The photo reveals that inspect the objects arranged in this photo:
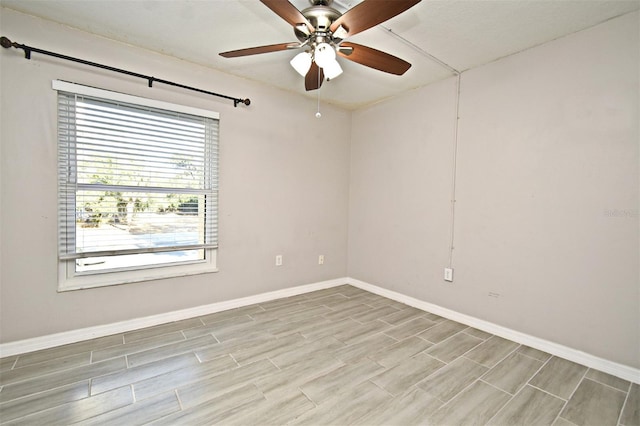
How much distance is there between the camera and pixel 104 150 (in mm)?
2453

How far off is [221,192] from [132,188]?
78 cm

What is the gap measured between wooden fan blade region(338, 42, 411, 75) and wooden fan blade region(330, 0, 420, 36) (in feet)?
0.59

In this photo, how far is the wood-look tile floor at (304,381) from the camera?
1.61 meters

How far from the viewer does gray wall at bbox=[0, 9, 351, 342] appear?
7.04 feet

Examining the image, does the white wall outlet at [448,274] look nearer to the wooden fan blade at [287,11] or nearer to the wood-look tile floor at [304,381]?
the wood-look tile floor at [304,381]

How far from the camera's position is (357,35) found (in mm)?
2301

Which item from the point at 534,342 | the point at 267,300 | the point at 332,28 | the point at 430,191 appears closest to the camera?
the point at 332,28

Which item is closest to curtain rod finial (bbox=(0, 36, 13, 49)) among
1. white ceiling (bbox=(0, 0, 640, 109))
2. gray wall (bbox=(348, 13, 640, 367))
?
white ceiling (bbox=(0, 0, 640, 109))

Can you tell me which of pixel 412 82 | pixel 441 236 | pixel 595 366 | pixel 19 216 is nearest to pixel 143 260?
pixel 19 216

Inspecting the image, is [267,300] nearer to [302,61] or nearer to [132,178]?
[132,178]

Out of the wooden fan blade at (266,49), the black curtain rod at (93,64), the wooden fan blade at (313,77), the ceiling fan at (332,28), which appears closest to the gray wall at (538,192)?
the ceiling fan at (332,28)

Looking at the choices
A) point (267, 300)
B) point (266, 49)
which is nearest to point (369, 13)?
point (266, 49)

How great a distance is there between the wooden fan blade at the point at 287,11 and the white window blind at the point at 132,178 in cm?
164

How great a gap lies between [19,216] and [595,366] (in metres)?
4.29
